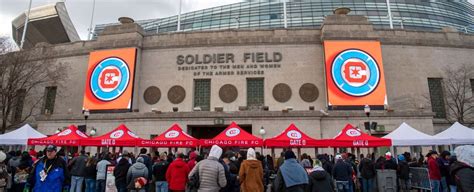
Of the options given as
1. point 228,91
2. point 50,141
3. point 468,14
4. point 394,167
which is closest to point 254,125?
point 228,91

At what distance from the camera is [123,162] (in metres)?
10.0

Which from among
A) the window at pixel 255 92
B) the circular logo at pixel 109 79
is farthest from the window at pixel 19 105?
the window at pixel 255 92

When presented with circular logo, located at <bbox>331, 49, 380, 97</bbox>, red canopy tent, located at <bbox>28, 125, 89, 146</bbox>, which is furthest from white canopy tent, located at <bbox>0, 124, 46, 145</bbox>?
circular logo, located at <bbox>331, 49, 380, 97</bbox>

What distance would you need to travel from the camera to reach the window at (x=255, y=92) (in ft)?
82.6

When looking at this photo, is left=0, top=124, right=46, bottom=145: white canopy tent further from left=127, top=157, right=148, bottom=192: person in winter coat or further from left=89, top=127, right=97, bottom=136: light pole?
left=127, top=157, right=148, bottom=192: person in winter coat

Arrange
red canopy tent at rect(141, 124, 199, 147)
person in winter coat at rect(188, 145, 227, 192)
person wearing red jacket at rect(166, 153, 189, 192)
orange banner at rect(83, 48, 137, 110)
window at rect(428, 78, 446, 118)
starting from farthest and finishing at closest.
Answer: window at rect(428, 78, 446, 118)
orange banner at rect(83, 48, 137, 110)
red canopy tent at rect(141, 124, 199, 147)
person wearing red jacket at rect(166, 153, 189, 192)
person in winter coat at rect(188, 145, 227, 192)

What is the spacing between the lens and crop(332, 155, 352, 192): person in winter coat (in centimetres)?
1163

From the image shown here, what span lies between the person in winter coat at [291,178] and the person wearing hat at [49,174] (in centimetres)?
500

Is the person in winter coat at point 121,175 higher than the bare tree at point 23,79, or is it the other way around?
the bare tree at point 23,79

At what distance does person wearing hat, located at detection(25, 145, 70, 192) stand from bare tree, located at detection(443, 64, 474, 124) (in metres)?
27.9

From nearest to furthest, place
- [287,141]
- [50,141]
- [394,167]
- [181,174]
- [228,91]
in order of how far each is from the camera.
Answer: [181,174] → [394,167] → [287,141] → [50,141] → [228,91]

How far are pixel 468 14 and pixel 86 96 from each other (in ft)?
253

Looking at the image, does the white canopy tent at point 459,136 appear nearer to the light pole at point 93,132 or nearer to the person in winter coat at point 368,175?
the person in winter coat at point 368,175

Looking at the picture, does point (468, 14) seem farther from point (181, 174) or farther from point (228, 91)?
point (181, 174)
